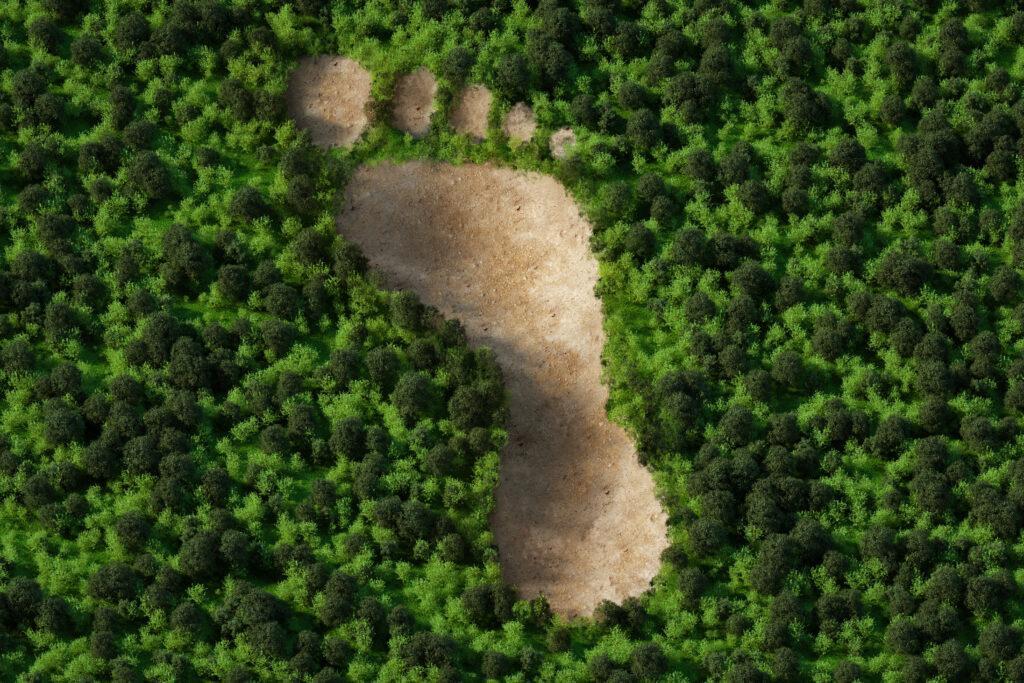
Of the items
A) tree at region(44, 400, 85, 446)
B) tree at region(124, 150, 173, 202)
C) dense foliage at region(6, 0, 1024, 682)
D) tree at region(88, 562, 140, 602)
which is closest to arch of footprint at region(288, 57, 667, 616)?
dense foliage at region(6, 0, 1024, 682)

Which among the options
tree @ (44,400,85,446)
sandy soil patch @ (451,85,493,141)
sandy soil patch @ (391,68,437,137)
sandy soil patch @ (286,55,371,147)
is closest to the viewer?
tree @ (44,400,85,446)

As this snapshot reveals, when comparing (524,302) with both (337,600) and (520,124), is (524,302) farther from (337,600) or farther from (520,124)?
(337,600)

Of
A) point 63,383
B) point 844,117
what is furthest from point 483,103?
point 63,383

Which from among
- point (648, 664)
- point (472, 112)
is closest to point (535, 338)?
point (472, 112)

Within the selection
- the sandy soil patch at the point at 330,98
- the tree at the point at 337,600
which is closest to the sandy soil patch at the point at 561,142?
the sandy soil patch at the point at 330,98

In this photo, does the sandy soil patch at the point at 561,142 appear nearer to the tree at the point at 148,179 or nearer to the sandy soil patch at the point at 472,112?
the sandy soil patch at the point at 472,112

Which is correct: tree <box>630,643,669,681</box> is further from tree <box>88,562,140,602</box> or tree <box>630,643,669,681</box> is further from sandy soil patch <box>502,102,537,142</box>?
sandy soil patch <box>502,102,537,142</box>
